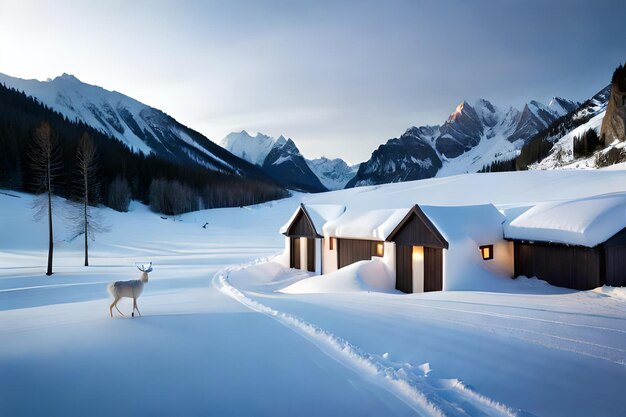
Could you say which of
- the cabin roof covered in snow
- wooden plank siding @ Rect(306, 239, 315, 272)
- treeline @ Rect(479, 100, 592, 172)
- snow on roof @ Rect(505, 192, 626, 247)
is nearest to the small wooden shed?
the cabin roof covered in snow

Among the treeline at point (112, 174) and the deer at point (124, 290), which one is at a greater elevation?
the treeline at point (112, 174)

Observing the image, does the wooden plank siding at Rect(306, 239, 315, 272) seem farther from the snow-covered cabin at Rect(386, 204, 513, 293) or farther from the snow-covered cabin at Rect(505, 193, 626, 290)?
the snow-covered cabin at Rect(505, 193, 626, 290)

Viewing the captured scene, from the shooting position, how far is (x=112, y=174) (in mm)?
70562

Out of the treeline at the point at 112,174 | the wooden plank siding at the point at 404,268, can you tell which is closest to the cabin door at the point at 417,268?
the wooden plank siding at the point at 404,268

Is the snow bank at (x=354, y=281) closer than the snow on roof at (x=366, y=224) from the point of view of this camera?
Yes

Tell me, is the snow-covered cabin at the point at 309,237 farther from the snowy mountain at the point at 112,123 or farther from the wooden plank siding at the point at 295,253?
the snowy mountain at the point at 112,123

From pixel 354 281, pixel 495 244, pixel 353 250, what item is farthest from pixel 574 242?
pixel 353 250

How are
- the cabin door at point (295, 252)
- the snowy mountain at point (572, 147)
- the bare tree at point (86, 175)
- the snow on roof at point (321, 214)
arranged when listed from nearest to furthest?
1. the snow on roof at point (321, 214)
2. the bare tree at point (86, 175)
3. the cabin door at point (295, 252)
4. the snowy mountain at point (572, 147)

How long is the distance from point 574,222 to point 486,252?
160 inches

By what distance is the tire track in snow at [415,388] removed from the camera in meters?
4.16

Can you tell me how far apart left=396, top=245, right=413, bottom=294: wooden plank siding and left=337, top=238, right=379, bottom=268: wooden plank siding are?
2.14 meters

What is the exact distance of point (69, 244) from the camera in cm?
3650

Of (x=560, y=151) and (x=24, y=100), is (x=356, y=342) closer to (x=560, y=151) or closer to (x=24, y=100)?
(x=24, y=100)

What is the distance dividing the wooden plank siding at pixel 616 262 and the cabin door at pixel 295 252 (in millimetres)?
18633
